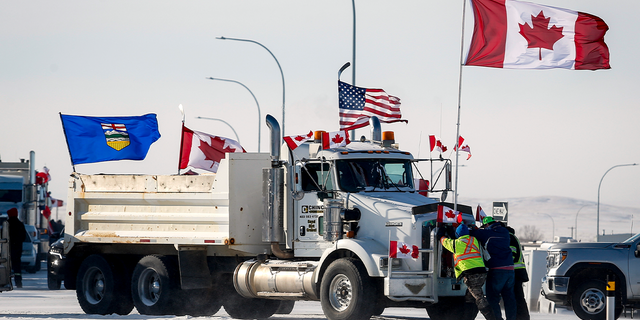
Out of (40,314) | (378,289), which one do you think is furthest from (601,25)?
(40,314)

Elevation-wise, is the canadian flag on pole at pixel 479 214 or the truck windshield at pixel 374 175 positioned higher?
the truck windshield at pixel 374 175

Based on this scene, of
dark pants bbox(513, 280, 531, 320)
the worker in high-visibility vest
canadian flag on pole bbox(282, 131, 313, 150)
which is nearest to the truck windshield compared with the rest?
canadian flag on pole bbox(282, 131, 313, 150)

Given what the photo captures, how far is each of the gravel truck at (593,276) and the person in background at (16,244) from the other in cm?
1012

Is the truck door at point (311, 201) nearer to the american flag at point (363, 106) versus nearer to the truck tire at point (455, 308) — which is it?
the truck tire at point (455, 308)

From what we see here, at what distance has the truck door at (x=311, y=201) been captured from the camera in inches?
617

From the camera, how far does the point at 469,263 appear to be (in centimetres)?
1404

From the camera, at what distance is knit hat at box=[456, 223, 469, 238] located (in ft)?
46.4

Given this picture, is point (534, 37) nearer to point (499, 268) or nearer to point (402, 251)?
point (499, 268)

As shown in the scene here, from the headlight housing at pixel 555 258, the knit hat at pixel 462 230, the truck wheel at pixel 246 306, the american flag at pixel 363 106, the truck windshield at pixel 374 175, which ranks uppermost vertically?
the american flag at pixel 363 106

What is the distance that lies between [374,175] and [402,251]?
5.78ft

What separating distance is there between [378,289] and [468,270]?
5.05 ft

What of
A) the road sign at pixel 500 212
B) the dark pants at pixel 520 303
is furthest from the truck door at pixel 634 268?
the road sign at pixel 500 212

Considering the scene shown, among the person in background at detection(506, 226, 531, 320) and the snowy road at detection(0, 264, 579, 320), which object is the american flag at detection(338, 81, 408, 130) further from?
the person in background at detection(506, 226, 531, 320)

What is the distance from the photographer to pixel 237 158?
1667cm
